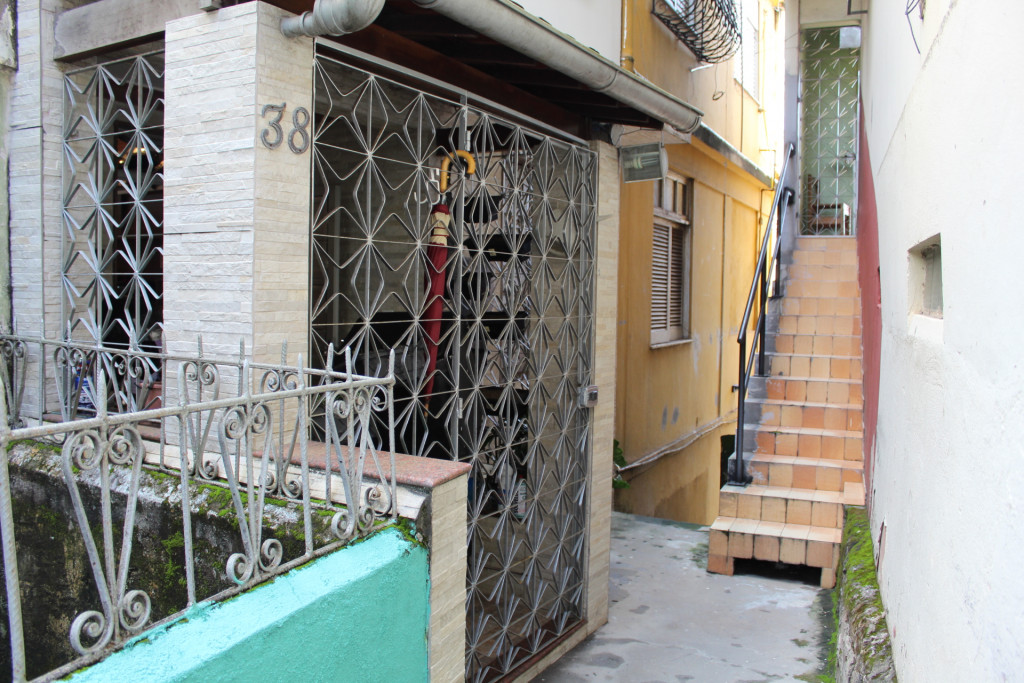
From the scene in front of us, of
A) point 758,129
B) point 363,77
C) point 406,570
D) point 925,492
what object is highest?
point 758,129

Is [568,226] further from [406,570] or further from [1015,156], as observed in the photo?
[1015,156]

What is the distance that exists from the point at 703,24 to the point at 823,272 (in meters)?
3.21

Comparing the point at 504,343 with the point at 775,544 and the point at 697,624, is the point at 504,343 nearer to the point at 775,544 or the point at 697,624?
the point at 697,624

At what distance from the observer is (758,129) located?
13.9 m

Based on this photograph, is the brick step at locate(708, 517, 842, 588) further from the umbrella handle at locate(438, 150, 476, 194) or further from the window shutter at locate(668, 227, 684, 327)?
the window shutter at locate(668, 227, 684, 327)

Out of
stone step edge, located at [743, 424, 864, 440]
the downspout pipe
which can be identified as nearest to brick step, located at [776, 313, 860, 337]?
stone step edge, located at [743, 424, 864, 440]

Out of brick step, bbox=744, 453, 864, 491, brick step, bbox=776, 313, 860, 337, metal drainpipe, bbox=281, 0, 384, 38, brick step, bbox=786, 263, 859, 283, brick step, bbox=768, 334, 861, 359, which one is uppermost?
metal drainpipe, bbox=281, 0, 384, 38

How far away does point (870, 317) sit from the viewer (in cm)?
634

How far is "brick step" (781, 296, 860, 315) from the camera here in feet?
27.3

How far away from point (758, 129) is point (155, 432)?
494 inches

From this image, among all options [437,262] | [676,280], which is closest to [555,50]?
[437,262]

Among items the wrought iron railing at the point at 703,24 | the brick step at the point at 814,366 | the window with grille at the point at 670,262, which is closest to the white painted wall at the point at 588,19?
the wrought iron railing at the point at 703,24

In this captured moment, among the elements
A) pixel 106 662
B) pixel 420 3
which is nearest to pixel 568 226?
pixel 420 3

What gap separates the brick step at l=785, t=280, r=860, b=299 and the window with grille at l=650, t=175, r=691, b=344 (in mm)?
1526
